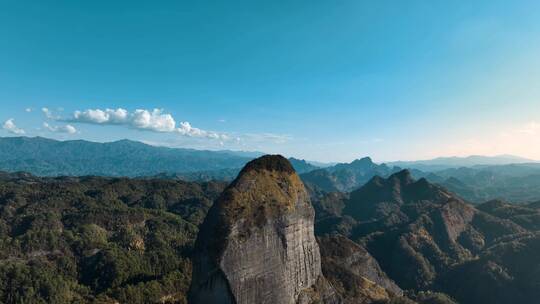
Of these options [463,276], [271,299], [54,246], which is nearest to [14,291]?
[54,246]

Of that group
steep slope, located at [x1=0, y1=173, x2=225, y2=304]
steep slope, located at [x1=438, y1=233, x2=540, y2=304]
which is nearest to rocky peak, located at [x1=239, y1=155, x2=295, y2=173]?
steep slope, located at [x1=0, y1=173, x2=225, y2=304]

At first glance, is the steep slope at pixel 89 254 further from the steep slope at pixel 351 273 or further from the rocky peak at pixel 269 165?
the rocky peak at pixel 269 165

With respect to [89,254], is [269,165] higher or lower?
higher

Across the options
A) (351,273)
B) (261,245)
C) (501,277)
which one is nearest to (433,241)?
(501,277)

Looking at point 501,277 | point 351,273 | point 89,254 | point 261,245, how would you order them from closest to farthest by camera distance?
point 261,245
point 351,273
point 501,277
point 89,254

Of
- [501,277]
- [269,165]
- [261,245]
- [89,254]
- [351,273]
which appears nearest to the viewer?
Result: [261,245]

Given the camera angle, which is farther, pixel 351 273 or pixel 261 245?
pixel 351 273

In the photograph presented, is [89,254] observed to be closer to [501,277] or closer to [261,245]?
[261,245]

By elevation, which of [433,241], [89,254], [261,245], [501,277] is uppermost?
[261,245]

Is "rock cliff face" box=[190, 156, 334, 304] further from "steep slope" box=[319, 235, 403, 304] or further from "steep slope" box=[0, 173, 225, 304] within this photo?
"steep slope" box=[0, 173, 225, 304]
